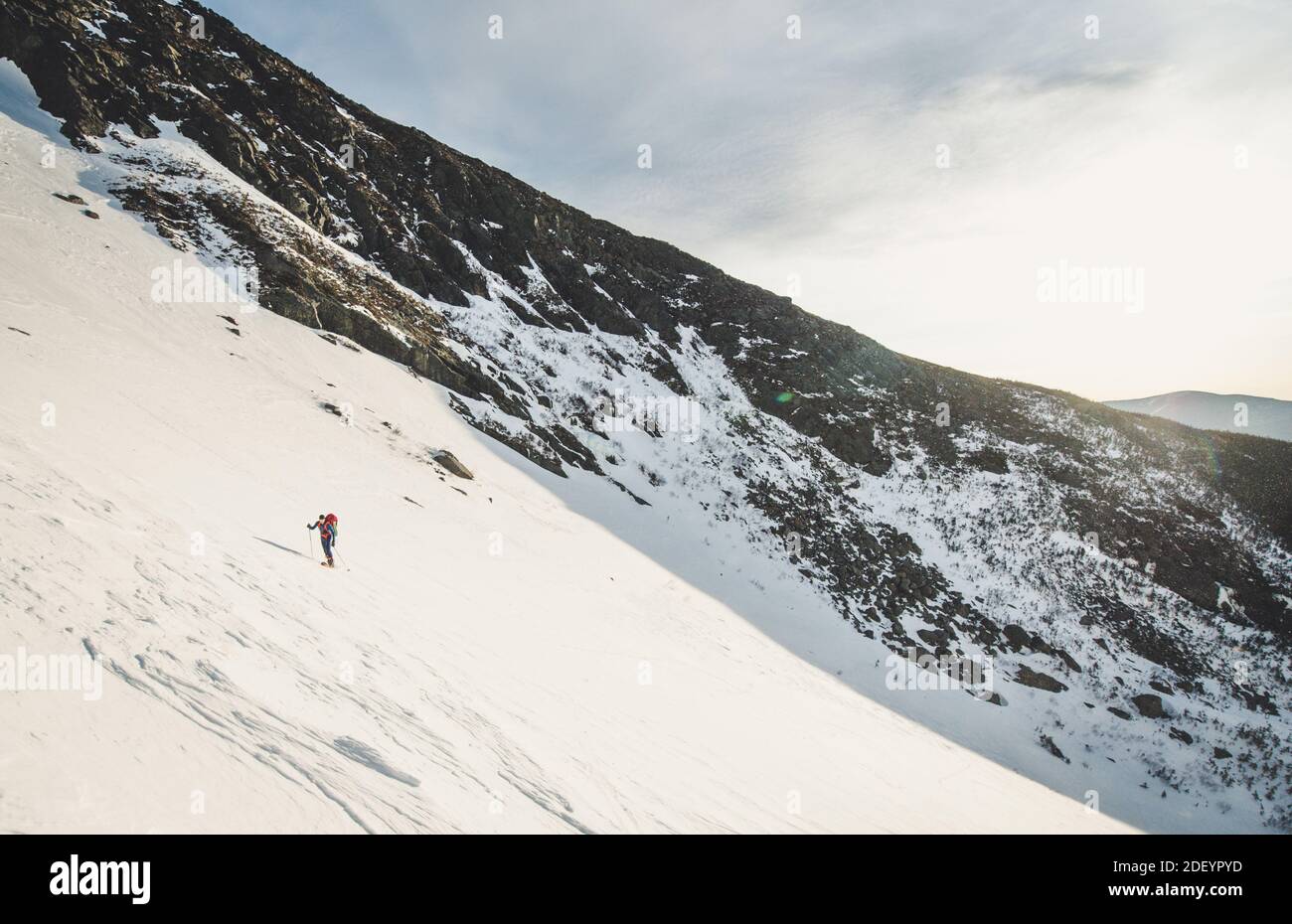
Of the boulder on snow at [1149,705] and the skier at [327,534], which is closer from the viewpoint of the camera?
the skier at [327,534]

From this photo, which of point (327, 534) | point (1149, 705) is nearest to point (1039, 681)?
point (1149, 705)

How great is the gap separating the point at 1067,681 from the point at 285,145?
146 feet

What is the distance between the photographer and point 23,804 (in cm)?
351

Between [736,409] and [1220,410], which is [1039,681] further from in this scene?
[1220,410]

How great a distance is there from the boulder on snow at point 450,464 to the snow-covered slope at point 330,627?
347 mm

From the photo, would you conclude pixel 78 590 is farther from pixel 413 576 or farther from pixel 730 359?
pixel 730 359

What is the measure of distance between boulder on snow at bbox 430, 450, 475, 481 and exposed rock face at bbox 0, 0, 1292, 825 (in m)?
4.22

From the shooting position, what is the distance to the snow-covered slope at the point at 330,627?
4.88 metres


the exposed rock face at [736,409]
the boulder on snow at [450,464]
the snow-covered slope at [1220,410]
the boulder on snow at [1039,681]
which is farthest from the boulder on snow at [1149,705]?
the snow-covered slope at [1220,410]

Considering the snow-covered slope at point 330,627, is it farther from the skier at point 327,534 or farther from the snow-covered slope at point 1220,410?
the snow-covered slope at point 1220,410

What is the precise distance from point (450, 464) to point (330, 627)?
1101cm

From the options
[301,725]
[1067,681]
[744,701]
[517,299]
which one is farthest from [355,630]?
[517,299]

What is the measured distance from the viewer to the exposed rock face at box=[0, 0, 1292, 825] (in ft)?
72.5

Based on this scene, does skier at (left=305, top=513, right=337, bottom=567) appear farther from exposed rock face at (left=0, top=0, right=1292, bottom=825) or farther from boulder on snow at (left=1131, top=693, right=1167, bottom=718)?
boulder on snow at (left=1131, top=693, right=1167, bottom=718)
